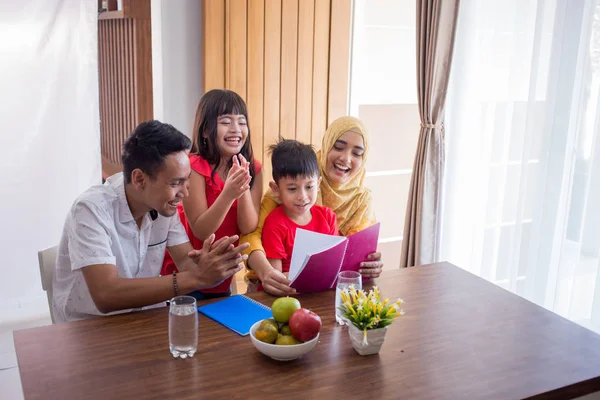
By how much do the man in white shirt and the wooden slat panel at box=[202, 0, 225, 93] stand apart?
1.57 meters

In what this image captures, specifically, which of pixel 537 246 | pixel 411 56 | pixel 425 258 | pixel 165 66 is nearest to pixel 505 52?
pixel 537 246

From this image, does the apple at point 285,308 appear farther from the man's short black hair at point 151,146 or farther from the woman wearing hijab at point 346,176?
the woman wearing hijab at point 346,176

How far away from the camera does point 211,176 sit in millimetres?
2342

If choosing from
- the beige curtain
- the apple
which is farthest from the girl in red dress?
the beige curtain

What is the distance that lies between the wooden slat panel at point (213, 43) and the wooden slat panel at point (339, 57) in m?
0.76

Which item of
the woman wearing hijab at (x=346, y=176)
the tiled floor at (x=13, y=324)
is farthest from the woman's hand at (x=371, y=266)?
the tiled floor at (x=13, y=324)

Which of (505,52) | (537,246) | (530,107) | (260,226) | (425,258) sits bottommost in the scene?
(425,258)

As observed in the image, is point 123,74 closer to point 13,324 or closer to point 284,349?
point 13,324

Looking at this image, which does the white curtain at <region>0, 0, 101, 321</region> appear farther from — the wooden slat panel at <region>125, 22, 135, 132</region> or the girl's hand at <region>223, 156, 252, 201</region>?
A: the girl's hand at <region>223, 156, 252, 201</region>

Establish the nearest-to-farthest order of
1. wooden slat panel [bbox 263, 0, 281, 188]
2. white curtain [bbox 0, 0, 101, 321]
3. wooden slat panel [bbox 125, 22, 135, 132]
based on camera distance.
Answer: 1. white curtain [bbox 0, 0, 101, 321]
2. wooden slat panel [bbox 263, 0, 281, 188]
3. wooden slat panel [bbox 125, 22, 135, 132]

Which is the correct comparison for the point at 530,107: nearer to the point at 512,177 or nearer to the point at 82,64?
the point at 512,177

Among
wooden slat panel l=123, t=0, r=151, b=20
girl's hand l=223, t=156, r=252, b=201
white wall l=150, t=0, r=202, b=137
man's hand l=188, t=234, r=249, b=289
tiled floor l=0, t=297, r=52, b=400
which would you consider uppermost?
wooden slat panel l=123, t=0, r=151, b=20

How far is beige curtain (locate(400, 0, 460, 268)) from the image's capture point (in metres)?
3.14

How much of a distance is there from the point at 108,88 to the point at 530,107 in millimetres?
3543
